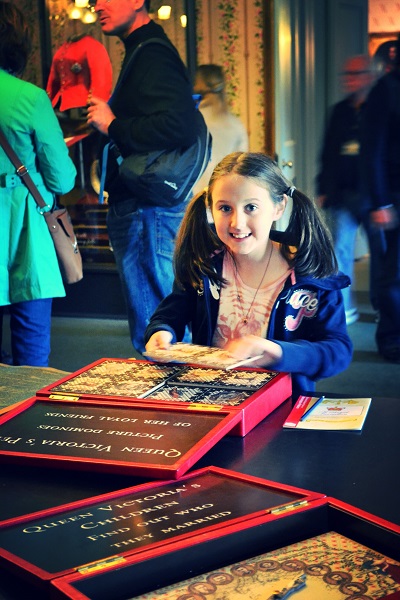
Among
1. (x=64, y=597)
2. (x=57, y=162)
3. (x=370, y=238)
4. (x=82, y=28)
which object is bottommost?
(x=370, y=238)

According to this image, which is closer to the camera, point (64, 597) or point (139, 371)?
point (64, 597)

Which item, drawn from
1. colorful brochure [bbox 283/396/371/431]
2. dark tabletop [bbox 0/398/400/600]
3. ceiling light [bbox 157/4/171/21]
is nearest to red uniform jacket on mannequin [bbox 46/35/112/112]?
ceiling light [bbox 157/4/171/21]

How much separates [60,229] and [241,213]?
1689 mm

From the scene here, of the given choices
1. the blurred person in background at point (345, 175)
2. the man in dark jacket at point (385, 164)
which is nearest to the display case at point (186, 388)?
the man in dark jacket at point (385, 164)

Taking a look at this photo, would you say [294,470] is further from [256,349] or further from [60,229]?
Answer: [60,229]

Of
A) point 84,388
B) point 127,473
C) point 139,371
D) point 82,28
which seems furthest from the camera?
point 82,28

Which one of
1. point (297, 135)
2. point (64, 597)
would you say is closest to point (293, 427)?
point (64, 597)

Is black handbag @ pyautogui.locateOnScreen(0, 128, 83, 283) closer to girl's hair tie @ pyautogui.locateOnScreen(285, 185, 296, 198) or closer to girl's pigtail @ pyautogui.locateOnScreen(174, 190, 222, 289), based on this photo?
girl's pigtail @ pyautogui.locateOnScreen(174, 190, 222, 289)

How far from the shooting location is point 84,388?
1.57m

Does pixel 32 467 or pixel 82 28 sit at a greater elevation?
pixel 82 28

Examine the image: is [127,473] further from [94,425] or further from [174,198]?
[174,198]

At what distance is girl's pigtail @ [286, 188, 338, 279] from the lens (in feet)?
6.79

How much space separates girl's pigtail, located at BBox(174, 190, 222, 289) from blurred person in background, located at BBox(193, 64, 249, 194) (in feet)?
10.2

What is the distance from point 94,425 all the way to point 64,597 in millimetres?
534
